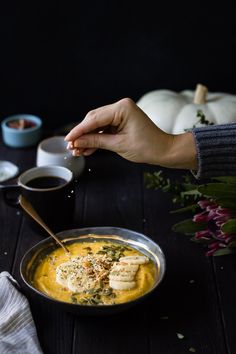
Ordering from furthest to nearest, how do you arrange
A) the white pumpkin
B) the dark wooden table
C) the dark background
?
the dark background < the white pumpkin < the dark wooden table

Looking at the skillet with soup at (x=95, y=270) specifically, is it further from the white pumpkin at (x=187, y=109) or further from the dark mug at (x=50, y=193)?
the white pumpkin at (x=187, y=109)

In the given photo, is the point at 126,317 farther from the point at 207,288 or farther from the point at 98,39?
the point at 98,39

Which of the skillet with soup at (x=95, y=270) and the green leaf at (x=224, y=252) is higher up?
the skillet with soup at (x=95, y=270)

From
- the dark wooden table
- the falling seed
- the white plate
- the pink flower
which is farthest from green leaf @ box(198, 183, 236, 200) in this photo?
the white plate

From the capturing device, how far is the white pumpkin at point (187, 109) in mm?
1752

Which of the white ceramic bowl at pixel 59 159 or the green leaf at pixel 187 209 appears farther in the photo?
the white ceramic bowl at pixel 59 159

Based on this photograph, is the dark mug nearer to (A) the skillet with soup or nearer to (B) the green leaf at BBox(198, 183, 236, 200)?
(A) the skillet with soup

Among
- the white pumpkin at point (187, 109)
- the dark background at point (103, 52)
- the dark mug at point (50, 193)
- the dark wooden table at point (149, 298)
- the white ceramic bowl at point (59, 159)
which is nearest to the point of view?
the dark wooden table at point (149, 298)

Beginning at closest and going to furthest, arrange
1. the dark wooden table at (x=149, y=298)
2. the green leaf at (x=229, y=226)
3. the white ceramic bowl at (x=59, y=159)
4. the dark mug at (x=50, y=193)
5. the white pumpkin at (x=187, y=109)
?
the dark wooden table at (x=149, y=298)
the green leaf at (x=229, y=226)
the dark mug at (x=50, y=193)
the white ceramic bowl at (x=59, y=159)
the white pumpkin at (x=187, y=109)

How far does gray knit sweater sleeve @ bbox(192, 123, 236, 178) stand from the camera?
125 centimetres

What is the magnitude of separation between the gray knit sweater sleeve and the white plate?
24.5 inches

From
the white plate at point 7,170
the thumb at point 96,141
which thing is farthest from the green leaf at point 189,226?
the white plate at point 7,170

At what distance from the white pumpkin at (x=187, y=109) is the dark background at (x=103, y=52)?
0.18 meters

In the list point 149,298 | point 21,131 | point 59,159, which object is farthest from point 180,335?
point 21,131
